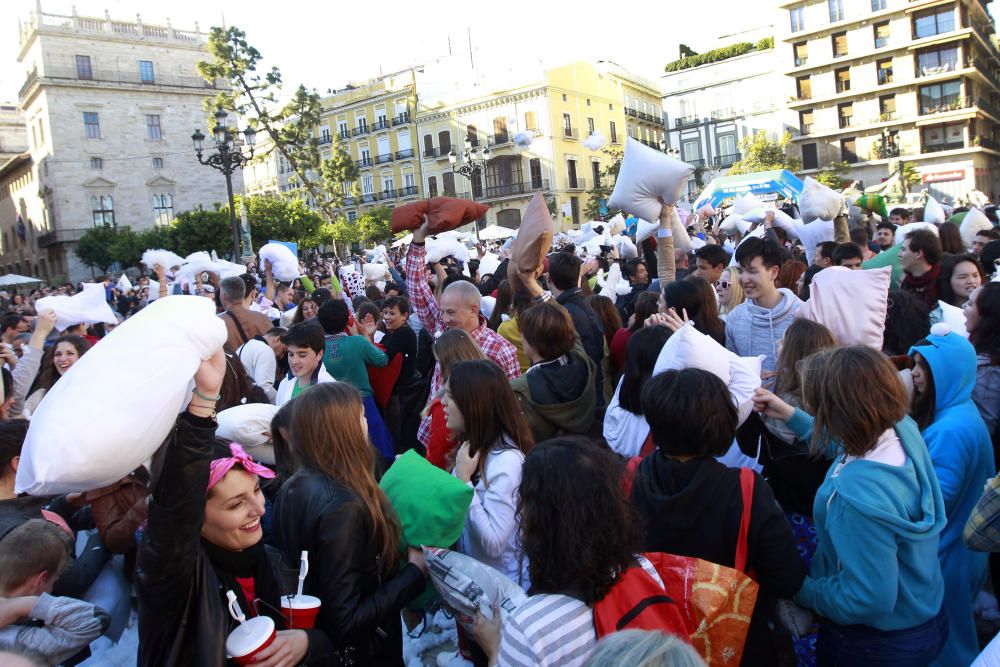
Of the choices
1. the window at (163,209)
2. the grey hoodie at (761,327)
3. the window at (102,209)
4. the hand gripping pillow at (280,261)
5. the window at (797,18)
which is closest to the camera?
the grey hoodie at (761,327)

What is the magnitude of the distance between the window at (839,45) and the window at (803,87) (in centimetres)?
235

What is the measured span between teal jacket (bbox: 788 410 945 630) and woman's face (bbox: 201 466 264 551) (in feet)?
5.67

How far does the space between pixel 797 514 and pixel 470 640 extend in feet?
4.50

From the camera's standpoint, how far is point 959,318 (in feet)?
11.8

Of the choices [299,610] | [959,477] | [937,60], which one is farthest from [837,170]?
[299,610]

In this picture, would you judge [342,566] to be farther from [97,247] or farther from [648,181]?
[97,247]

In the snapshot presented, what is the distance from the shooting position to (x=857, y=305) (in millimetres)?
3318

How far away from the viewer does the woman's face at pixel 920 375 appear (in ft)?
9.05

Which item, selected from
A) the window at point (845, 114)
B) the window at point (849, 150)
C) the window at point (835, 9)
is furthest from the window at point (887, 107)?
the window at point (835, 9)

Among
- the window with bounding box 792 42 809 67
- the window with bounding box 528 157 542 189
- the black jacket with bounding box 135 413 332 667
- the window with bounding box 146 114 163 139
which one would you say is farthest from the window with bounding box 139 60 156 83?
the black jacket with bounding box 135 413 332 667

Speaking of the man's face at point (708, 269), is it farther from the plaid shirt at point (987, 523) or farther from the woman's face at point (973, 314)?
the plaid shirt at point (987, 523)

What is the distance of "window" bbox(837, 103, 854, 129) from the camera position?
47.6 metres

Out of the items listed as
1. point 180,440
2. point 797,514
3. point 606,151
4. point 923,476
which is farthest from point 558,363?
point 606,151

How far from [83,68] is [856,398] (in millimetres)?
53661
